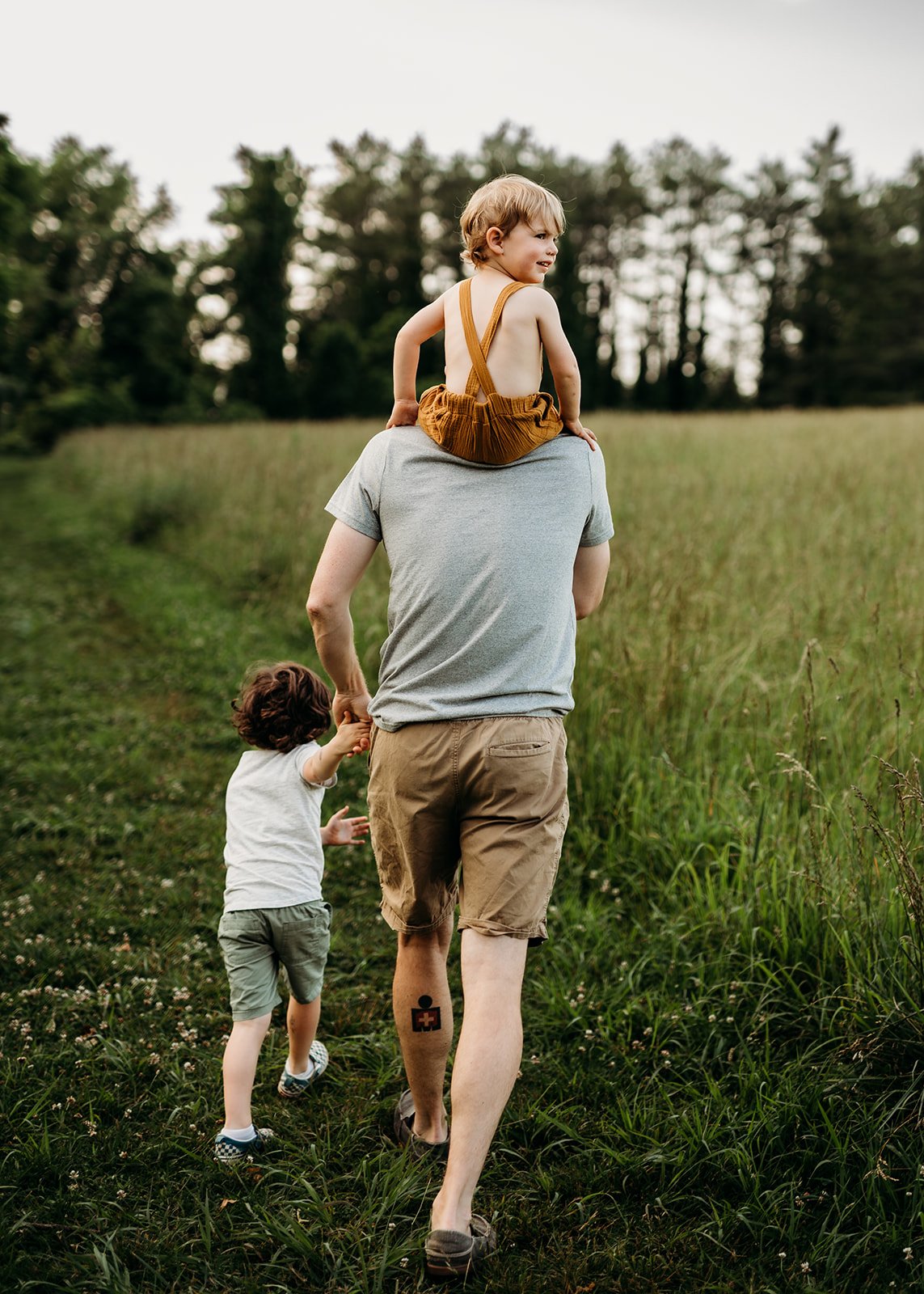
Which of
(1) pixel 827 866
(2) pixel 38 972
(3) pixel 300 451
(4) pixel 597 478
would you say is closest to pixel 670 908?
(1) pixel 827 866

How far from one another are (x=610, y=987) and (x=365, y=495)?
1.97m

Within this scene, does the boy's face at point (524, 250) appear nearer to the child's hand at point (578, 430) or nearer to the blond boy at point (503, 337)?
the blond boy at point (503, 337)

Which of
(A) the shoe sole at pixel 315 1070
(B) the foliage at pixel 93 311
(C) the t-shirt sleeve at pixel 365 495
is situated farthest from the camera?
(B) the foliage at pixel 93 311

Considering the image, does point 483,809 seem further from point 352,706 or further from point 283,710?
point 283,710

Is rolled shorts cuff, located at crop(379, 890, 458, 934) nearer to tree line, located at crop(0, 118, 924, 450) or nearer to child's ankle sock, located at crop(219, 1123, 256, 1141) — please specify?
child's ankle sock, located at crop(219, 1123, 256, 1141)

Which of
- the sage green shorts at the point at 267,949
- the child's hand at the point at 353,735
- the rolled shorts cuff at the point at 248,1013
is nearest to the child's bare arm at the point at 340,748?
the child's hand at the point at 353,735

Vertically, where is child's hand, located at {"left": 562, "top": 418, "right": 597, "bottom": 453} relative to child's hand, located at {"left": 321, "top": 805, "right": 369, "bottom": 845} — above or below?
above

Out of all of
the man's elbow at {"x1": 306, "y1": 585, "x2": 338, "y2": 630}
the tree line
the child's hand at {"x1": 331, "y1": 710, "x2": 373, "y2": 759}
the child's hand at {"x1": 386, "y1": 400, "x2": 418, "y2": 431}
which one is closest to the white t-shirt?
the child's hand at {"x1": 331, "y1": 710, "x2": 373, "y2": 759}

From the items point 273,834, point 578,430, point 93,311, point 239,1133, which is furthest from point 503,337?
point 93,311

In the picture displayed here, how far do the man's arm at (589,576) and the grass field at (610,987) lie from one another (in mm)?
718

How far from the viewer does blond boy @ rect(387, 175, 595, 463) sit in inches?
80.6

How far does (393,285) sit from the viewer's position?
42.2 meters

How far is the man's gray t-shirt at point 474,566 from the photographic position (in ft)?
6.89

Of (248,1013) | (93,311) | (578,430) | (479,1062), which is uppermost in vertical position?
(93,311)
